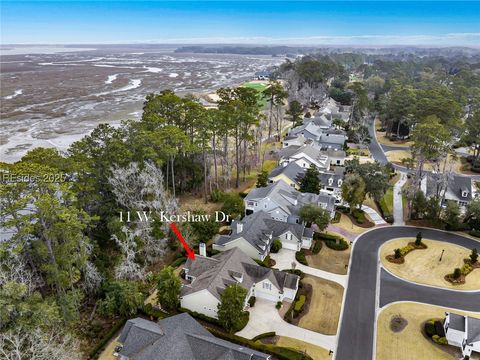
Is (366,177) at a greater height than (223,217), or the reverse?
(366,177)

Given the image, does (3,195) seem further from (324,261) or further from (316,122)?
(316,122)

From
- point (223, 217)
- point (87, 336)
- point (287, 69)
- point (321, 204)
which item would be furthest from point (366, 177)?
point (287, 69)

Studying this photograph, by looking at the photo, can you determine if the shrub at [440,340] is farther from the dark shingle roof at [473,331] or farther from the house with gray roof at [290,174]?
the house with gray roof at [290,174]

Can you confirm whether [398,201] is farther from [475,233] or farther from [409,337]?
[409,337]

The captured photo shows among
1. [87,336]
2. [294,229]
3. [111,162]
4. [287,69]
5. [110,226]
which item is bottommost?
[87,336]

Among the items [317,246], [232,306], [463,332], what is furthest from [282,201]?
[463,332]

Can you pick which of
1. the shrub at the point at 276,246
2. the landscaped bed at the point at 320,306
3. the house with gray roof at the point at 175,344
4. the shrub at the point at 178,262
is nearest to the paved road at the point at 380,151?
the shrub at the point at 276,246
